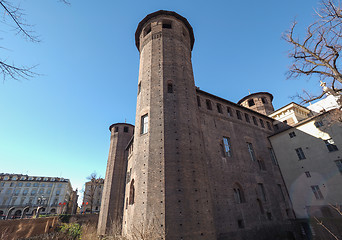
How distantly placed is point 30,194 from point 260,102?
2731 inches

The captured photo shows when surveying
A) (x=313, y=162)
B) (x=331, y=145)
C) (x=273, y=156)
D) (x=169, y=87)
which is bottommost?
(x=313, y=162)

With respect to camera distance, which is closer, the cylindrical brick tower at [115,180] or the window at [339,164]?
the window at [339,164]

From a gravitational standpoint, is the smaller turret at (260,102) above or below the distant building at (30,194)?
above

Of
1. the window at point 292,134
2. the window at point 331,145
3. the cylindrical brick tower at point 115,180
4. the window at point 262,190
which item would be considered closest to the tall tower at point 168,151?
the window at point 262,190

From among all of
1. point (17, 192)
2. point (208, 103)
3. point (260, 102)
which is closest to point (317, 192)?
point (208, 103)

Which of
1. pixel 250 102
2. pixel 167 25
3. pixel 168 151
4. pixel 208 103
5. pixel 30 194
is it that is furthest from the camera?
pixel 30 194

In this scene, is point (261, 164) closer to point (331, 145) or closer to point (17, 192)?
point (331, 145)

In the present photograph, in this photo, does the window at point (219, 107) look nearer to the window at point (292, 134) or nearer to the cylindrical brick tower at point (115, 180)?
the window at point (292, 134)

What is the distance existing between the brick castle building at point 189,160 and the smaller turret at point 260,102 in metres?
8.85

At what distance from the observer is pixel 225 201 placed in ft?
42.4

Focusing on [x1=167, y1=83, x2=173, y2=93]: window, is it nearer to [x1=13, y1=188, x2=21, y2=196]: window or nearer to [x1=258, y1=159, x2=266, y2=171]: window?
[x1=258, y1=159, x2=266, y2=171]: window

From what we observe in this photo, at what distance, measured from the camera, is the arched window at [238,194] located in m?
14.1

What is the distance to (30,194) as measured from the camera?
52.2 meters

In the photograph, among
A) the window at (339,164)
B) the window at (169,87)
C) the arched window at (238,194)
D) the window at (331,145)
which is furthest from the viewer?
the window at (331,145)
